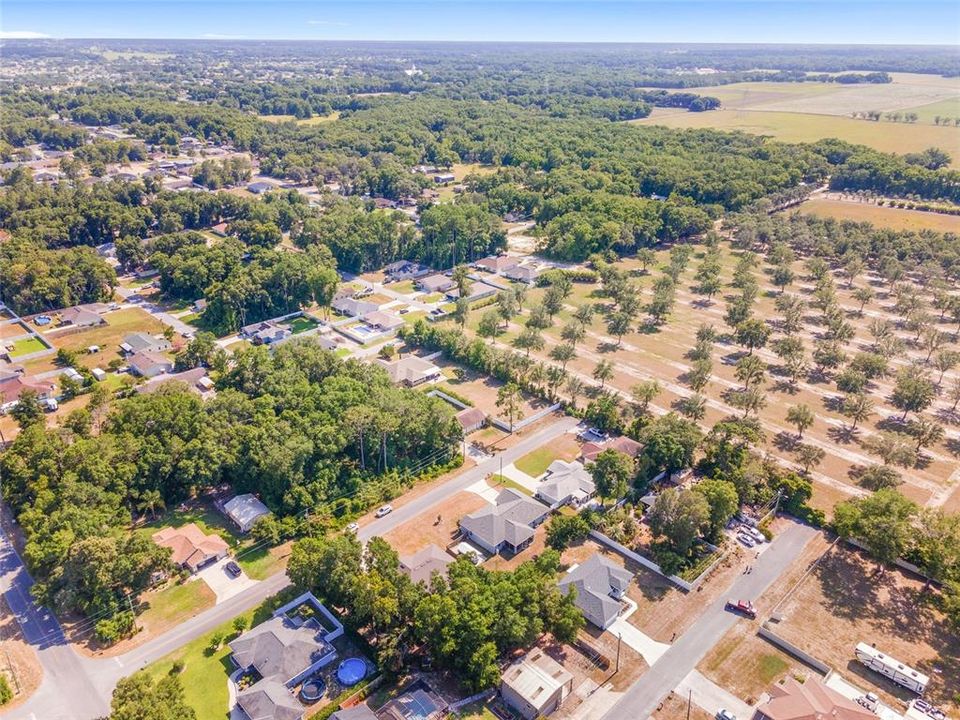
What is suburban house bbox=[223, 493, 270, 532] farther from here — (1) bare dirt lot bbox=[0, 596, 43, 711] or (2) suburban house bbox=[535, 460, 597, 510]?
(2) suburban house bbox=[535, 460, 597, 510]

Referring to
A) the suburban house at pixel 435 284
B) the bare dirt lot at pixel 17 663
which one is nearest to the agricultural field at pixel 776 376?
the suburban house at pixel 435 284

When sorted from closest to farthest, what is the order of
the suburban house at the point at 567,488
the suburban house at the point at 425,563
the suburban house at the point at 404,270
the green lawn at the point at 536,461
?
the suburban house at the point at 425,563 → the suburban house at the point at 567,488 → the green lawn at the point at 536,461 → the suburban house at the point at 404,270

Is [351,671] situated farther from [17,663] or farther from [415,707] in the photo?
[17,663]

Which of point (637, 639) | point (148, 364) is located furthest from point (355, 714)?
point (148, 364)

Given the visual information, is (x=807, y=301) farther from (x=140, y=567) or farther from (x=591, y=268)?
(x=140, y=567)

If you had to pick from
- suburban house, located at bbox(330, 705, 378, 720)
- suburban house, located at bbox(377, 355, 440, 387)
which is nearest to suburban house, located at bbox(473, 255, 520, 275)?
suburban house, located at bbox(377, 355, 440, 387)

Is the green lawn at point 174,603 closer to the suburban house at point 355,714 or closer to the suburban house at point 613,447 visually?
the suburban house at point 355,714
